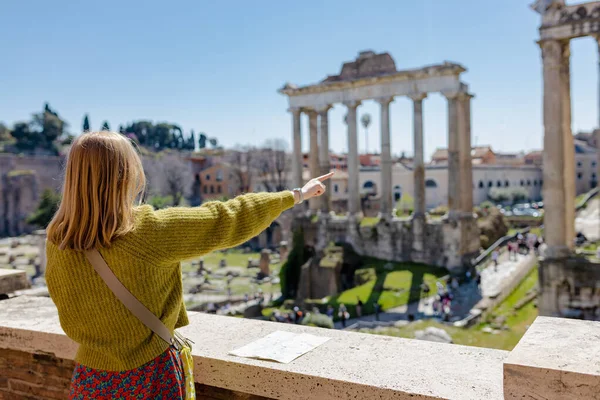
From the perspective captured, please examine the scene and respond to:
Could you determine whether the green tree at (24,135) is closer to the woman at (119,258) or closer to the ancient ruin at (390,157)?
the ancient ruin at (390,157)

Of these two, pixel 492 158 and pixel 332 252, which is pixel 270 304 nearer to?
pixel 332 252

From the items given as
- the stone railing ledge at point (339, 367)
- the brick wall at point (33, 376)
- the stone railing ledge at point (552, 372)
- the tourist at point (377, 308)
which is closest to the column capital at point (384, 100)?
the tourist at point (377, 308)

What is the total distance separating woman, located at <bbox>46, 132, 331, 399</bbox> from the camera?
1.96 meters

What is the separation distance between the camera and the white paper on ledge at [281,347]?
265cm

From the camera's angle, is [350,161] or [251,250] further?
[251,250]

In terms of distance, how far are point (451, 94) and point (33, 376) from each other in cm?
2005

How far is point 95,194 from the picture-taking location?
194cm

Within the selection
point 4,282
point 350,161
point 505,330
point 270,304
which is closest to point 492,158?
point 350,161

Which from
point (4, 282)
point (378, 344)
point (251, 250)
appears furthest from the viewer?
point (251, 250)

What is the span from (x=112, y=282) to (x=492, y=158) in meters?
58.0

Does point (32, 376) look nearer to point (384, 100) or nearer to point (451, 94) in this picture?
point (451, 94)

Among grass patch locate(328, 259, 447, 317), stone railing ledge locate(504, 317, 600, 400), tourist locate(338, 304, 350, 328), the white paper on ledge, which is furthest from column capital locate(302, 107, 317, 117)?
stone railing ledge locate(504, 317, 600, 400)

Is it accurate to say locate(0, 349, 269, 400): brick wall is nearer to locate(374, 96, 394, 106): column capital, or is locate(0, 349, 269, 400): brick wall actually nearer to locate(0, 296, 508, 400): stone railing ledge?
locate(0, 296, 508, 400): stone railing ledge

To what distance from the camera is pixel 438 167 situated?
45.1 metres
